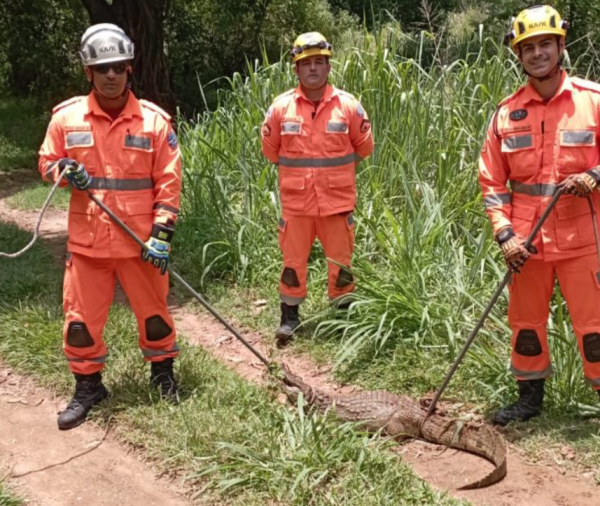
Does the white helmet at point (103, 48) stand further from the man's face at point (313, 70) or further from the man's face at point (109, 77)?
the man's face at point (313, 70)

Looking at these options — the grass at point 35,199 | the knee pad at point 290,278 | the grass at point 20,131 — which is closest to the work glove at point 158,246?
the knee pad at point 290,278

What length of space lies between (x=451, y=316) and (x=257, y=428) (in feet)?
4.93

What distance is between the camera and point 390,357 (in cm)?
447

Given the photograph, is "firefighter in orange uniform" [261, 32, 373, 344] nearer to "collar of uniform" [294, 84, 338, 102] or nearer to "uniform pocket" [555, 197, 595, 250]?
"collar of uniform" [294, 84, 338, 102]

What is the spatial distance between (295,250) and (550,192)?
189 cm

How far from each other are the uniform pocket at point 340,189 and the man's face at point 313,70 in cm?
58

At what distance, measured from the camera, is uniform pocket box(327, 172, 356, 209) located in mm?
4684

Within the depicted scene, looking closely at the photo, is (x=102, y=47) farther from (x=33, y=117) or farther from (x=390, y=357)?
(x=33, y=117)

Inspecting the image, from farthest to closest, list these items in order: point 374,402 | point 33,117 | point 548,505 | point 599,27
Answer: point 33,117 → point 599,27 → point 374,402 → point 548,505

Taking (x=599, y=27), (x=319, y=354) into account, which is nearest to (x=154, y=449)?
(x=319, y=354)

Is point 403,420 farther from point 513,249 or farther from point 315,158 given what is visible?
point 315,158

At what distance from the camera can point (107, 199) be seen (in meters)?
3.69

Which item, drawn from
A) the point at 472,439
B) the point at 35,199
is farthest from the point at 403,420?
the point at 35,199

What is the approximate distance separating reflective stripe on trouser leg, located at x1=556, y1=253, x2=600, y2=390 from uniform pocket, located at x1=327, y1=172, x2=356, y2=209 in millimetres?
1596
